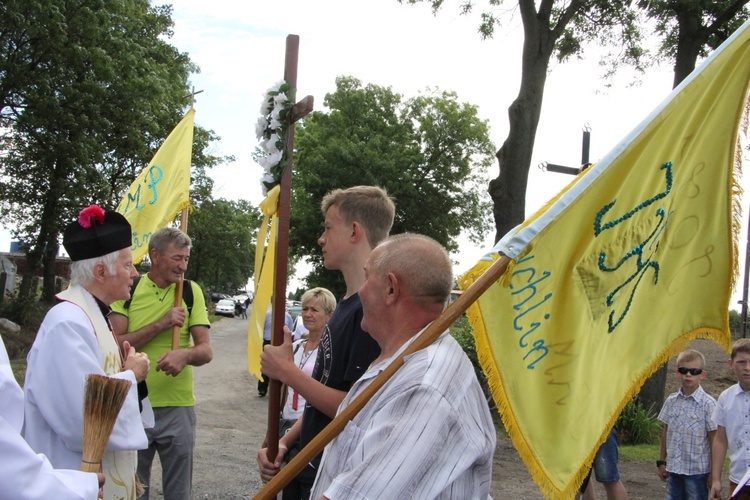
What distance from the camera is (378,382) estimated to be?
2.15 metres

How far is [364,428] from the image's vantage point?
207cm

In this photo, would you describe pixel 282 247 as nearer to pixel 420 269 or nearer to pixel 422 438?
pixel 420 269

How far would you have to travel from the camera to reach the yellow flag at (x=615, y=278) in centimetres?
256

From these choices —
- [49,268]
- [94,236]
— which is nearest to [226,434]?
[94,236]

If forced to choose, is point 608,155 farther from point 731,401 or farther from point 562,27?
point 562,27

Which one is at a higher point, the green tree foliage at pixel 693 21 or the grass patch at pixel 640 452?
the green tree foliage at pixel 693 21

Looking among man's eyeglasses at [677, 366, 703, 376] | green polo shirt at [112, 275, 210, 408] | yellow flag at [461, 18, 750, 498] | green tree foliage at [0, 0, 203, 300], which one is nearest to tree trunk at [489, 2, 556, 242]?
man's eyeglasses at [677, 366, 703, 376]

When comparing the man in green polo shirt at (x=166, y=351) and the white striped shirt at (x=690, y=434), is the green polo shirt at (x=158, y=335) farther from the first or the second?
the white striped shirt at (x=690, y=434)

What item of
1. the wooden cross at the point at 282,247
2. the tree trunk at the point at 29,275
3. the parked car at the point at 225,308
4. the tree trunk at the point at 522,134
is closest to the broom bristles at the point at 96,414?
the wooden cross at the point at 282,247

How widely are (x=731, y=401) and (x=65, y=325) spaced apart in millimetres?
4595

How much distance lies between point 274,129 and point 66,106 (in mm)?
20005

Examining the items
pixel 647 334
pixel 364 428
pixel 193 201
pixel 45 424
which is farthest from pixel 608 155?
pixel 193 201

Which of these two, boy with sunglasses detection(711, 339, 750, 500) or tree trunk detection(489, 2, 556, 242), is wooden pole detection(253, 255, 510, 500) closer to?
boy with sunglasses detection(711, 339, 750, 500)

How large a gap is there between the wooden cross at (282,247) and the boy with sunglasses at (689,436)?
12.4 ft
